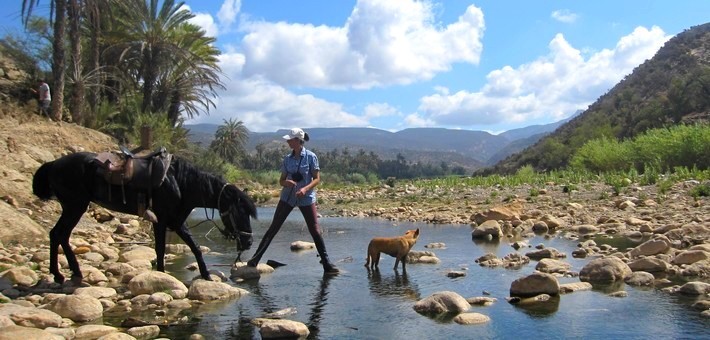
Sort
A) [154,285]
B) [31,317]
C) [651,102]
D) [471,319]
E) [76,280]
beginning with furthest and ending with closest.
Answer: [651,102]
[76,280]
[154,285]
[471,319]
[31,317]

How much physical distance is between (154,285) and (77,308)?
1.16m

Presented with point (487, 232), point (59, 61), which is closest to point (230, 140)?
point (59, 61)

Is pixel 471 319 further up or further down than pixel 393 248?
further down

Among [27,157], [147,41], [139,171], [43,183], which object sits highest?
[147,41]

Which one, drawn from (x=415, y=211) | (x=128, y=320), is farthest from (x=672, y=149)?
(x=128, y=320)

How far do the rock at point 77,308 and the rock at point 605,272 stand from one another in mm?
5545

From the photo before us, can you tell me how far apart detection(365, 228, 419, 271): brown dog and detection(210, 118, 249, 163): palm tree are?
65.5m

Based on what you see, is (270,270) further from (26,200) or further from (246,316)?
(26,200)

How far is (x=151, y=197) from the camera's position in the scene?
712 cm

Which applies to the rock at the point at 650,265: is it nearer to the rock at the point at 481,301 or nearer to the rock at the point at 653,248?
the rock at the point at 653,248

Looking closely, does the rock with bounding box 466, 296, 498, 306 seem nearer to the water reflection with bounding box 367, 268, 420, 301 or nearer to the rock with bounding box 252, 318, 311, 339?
the water reflection with bounding box 367, 268, 420, 301

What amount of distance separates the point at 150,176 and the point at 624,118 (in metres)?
59.2

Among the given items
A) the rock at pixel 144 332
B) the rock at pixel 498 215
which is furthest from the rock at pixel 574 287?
the rock at pixel 498 215

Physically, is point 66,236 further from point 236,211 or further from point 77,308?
point 236,211
